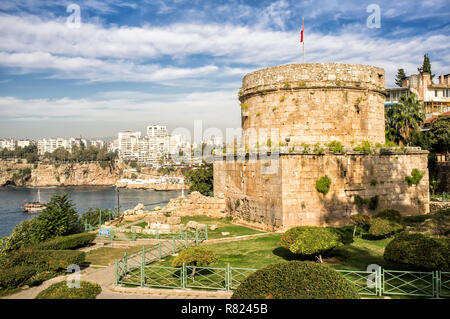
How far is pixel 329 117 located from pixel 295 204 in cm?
514

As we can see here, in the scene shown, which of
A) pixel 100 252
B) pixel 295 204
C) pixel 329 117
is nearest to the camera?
pixel 100 252

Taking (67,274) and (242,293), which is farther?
(67,274)

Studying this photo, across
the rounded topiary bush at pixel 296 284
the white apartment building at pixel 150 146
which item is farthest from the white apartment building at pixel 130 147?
the rounded topiary bush at pixel 296 284

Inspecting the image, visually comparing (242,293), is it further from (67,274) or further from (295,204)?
(295,204)

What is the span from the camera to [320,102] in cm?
1830

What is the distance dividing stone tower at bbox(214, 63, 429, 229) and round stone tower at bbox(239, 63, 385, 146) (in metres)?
0.05

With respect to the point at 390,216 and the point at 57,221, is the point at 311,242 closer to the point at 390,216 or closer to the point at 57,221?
the point at 390,216

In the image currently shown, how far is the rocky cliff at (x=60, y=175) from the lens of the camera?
121 meters

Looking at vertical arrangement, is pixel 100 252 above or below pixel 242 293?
below

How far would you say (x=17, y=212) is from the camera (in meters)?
65.2

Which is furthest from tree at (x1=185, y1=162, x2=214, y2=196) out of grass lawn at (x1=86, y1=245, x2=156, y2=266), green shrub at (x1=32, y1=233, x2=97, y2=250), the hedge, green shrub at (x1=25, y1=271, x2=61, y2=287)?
green shrub at (x1=25, y1=271, x2=61, y2=287)
